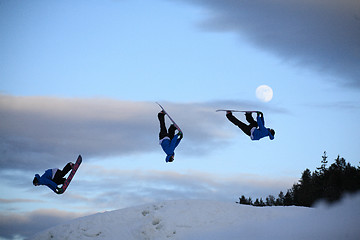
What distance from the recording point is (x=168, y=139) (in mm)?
20484

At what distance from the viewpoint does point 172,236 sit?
20922mm

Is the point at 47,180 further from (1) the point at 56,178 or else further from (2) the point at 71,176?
(2) the point at 71,176

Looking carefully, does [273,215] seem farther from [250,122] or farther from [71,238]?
[71,238]

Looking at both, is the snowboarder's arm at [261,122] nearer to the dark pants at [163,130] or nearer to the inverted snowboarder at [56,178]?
the dark pants at [163,130]

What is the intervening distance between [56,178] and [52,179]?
187 mm

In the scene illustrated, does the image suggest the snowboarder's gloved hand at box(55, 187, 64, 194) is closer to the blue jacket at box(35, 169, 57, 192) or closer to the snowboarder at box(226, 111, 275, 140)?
the blue jacket at box(35, 169, 57, 192)

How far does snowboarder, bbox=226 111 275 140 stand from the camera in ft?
66.1

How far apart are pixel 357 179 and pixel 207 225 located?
31.0m

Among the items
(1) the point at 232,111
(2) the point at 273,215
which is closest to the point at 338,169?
(2) the point at 273,215

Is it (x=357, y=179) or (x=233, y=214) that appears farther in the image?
(x=357, y=179)

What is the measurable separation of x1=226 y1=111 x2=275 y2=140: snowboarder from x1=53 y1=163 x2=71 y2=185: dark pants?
8.01 m

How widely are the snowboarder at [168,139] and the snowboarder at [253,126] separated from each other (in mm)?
2585

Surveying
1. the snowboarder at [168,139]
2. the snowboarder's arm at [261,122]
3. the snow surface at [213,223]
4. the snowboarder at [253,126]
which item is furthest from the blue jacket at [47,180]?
the snowboarder's arm at [261,122]

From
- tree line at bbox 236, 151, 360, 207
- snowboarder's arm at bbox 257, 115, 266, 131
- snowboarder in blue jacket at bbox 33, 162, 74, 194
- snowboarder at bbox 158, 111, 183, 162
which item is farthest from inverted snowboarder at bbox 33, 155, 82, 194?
tree line at bbox 236, 151, 360, 207
